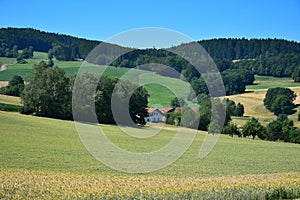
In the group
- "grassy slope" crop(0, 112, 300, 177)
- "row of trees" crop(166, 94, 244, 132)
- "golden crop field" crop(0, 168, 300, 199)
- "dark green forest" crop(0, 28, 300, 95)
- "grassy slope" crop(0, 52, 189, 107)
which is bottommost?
"grassy slope" crop(0, 112, 300, 177)

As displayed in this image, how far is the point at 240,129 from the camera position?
86938 mm

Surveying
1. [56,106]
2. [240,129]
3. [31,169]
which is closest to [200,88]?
[240,129]

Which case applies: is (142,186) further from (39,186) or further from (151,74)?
(151,74)

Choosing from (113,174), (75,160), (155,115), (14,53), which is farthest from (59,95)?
(14,53)

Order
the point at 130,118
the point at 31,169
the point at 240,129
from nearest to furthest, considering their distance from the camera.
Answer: the point at 31,169
the point at 130,118
the point at 240,129

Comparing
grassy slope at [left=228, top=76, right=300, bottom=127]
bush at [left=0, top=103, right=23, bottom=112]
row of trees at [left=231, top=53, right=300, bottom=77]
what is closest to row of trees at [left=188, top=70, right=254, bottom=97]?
grassy slope at [left=228, top=76, right=300, bottom=127]

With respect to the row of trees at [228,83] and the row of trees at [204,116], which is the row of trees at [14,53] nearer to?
the row of trees at [228,83]

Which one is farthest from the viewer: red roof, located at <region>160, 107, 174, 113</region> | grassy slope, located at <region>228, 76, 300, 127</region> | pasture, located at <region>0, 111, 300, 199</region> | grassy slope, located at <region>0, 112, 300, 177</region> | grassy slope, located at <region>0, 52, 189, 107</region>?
red roof, located at <region>160, 107, 174, 113</region>

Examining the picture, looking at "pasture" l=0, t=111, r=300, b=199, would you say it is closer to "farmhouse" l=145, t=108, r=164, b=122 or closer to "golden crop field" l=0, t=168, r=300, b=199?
"golden crop field" l=0, t=168, r=300, b=199

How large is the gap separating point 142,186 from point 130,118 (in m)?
58.7

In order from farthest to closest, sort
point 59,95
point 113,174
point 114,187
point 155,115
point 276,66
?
1. point 276,66
2. point 155,115
3. point 59,95
4. point 113,174
5. point 114,187

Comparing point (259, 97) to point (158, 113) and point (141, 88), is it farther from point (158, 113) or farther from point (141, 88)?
point (141, 88)

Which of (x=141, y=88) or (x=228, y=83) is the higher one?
(x=228, y=83)

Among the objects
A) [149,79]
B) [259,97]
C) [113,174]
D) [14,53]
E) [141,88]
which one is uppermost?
[14,53]
